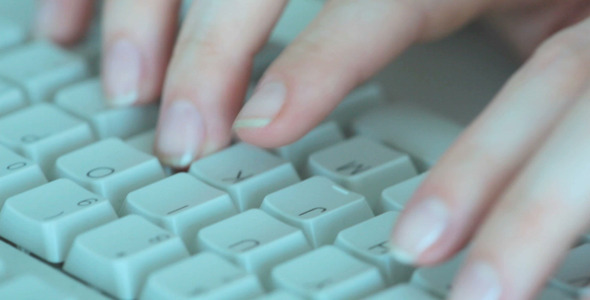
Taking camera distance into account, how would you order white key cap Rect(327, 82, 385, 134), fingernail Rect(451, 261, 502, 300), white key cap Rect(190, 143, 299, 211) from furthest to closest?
1. white key cap Rect(327, 82, 385, 134)
2. white key cap Rect(190, 143, 299, 211)
3. fingernail Rect(451, 261, 502, 300)

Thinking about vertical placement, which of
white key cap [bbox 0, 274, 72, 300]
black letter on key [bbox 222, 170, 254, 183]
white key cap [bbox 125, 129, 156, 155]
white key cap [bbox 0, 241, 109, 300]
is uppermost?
white key cap [bbox 125, 129, 156, 155]

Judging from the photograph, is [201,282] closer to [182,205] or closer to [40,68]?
[182,205]

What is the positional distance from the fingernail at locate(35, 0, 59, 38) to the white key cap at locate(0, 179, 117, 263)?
9.3 inches

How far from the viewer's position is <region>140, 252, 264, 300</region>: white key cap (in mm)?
387

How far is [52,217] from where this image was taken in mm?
445

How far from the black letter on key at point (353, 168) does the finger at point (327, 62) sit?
3 centimetres

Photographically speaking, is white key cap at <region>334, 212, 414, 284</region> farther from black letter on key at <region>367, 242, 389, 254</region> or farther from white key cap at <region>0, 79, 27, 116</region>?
white key cap at <region>0, 79, 27, 116</region>

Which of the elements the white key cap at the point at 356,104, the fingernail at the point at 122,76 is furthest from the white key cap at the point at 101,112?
the white key cap at the point at 356,104

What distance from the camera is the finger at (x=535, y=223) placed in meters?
0.37

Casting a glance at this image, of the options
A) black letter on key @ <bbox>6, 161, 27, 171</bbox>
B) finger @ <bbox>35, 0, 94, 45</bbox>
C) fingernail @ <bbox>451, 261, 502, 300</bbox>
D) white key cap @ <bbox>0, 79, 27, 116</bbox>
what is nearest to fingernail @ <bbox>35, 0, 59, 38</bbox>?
finger @ <bbox>35, 0, 94, 45</bbox>

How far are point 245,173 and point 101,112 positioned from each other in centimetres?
12

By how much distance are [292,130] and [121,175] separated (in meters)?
0.09

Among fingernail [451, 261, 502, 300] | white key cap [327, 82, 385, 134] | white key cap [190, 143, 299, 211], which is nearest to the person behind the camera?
fingernail [451, 261, 502, 300]

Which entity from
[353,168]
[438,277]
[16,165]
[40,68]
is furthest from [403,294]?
[40,68]
